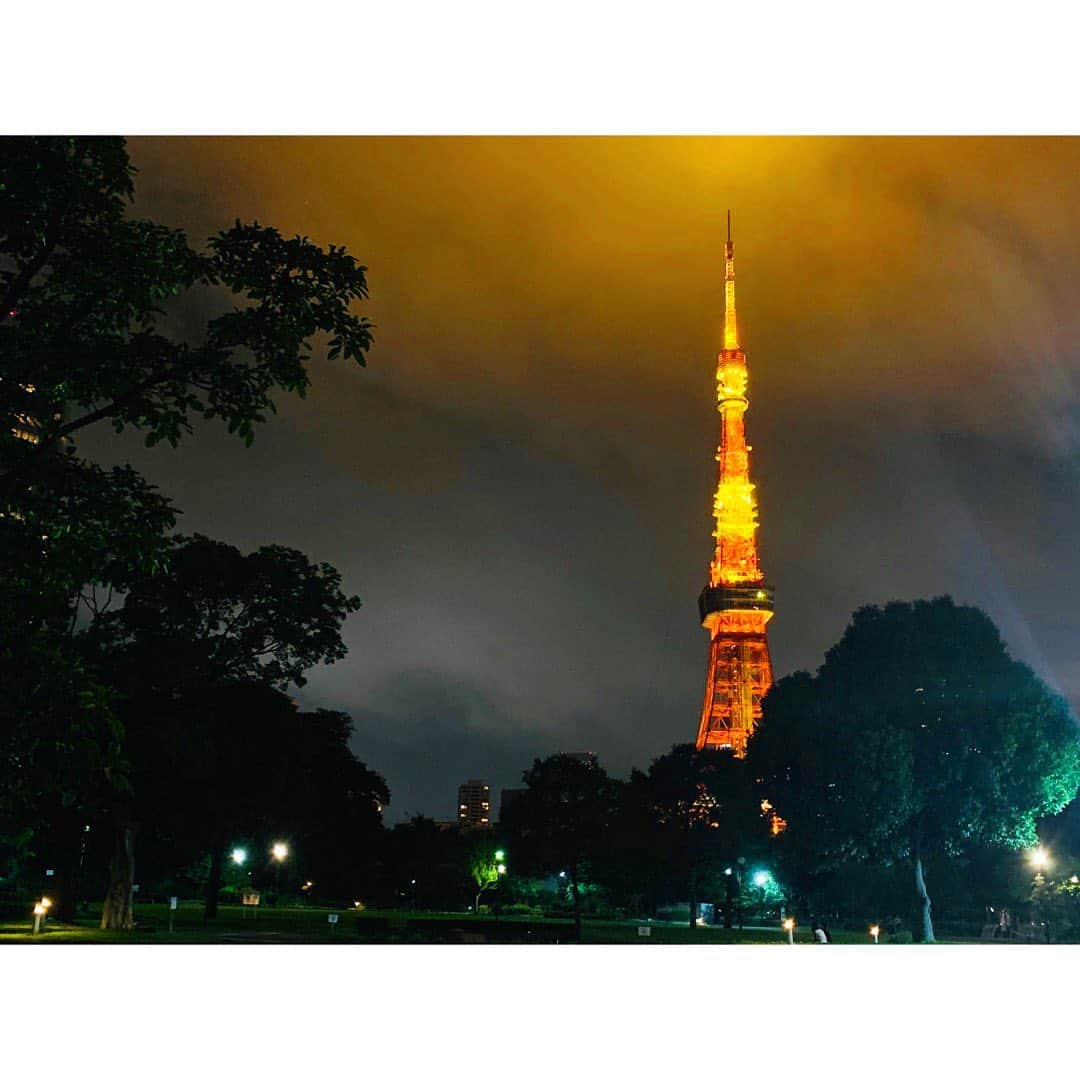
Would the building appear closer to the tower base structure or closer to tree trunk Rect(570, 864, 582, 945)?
the tower base structure

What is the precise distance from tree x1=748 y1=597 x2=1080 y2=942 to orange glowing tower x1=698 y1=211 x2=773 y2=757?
3554 centimetres

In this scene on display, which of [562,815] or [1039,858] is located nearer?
[1039,858]

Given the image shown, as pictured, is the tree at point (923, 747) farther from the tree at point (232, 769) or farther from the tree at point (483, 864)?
the tree at point (483, 864)

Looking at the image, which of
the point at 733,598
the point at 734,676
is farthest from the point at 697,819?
the point at 733,598

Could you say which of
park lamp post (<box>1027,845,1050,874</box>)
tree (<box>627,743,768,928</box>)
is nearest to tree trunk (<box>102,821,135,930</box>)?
tree (<box>627,743,768,928</box>)

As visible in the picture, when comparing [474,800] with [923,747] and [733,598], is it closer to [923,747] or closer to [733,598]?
[733,598]

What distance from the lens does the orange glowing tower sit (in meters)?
74.6

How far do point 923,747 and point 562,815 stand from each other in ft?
45.5

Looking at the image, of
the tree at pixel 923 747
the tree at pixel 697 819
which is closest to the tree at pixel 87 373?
the tree at pixel 923 747

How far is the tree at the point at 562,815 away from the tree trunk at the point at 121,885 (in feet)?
48.4

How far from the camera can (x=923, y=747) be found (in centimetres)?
3156
